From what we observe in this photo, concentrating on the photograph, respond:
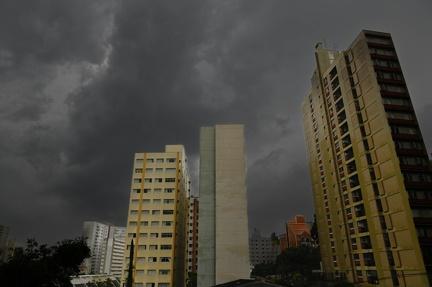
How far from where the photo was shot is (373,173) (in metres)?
59.8

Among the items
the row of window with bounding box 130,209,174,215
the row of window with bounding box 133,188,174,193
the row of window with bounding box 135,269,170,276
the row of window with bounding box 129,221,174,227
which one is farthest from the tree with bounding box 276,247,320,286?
the row of window with bounding box 133,188,174,193

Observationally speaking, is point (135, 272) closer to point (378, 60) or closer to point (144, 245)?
point (144, 245)

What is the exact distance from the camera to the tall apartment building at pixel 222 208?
65500mm

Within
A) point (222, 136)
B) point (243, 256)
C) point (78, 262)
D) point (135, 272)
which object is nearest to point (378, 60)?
point (222, 136)

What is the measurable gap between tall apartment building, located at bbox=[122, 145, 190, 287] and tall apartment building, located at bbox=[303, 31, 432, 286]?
1593 inches

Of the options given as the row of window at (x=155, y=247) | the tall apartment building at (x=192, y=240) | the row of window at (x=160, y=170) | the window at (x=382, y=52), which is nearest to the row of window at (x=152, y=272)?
the row of window at (x=155, y=247)

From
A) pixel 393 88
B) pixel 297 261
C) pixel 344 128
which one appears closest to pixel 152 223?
pixel 344 128

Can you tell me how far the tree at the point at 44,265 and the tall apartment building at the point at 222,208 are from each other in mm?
26298

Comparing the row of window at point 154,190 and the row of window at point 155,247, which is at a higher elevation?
the row of window at point 154,190

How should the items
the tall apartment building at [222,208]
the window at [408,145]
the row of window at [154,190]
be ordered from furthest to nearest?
the row of window at [154,190] < the tall apartment building at [222,208] < the window at [408,145]

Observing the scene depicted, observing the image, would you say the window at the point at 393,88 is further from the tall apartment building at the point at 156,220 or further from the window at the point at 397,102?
the tall apartment building at the point at 156,220

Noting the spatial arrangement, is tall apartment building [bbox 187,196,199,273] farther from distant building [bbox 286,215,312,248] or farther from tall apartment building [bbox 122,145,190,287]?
distant building [bbox 286,215,312,248]

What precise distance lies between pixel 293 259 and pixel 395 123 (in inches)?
3151

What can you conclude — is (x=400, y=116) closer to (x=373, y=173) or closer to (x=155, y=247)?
(x=373, y=173)
